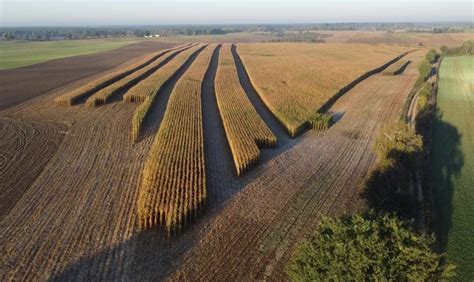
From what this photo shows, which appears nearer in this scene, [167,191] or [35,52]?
[167,191]

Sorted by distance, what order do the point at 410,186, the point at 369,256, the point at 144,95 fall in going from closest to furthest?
the point at 369,256 → the point at 410,186 → the point at 144,95

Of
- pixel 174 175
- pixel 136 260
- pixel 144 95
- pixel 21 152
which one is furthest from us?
pixel 144 95

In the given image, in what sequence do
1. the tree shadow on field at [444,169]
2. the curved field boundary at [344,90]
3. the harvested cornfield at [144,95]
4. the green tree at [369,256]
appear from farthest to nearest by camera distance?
1. the curved field boundary at [344,90]
2. the harvested cornfield at [144,95]
3. the tree shadow on field at [444,169]
4. the green tree at [369,256]

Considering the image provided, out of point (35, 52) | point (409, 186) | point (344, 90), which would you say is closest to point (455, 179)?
point (409, 186)

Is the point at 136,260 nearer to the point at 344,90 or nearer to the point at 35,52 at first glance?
the point at 344,90

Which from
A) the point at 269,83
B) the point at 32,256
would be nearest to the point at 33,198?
the point at 32,256

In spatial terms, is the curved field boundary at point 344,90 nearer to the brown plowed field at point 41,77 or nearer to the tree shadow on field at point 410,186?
the tree shadow on field at point 410,186

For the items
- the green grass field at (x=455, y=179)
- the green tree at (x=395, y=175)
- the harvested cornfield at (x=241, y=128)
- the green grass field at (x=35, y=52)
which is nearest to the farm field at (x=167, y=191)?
the harvested cornfield at (x=241, y=128)

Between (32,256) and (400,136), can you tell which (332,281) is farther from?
(400,136)
